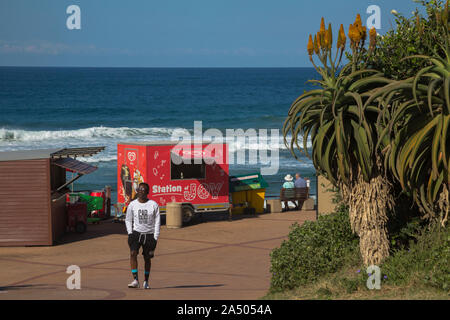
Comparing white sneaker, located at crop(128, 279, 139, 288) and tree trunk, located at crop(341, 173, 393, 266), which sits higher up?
tree trunk, located at crop(341, 173, 393, 266)

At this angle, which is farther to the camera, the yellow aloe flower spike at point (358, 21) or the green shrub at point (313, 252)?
the green shrub at point (313, 252)

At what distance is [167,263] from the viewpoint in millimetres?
15320

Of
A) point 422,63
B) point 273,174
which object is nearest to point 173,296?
point 422,63

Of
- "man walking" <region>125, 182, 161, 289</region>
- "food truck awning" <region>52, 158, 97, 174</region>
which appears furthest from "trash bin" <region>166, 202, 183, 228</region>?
"man walking" <region>125, 182, 161, 289</region>

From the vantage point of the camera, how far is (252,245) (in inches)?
686

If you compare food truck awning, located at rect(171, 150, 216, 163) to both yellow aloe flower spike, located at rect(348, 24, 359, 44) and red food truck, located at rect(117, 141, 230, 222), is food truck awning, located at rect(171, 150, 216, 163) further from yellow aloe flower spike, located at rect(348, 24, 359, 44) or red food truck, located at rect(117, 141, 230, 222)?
yellow aloe flower spike, located at rect(348, 24, 359, 44)

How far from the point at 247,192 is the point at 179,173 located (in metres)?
2.92

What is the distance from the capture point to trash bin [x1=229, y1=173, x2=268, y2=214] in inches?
898

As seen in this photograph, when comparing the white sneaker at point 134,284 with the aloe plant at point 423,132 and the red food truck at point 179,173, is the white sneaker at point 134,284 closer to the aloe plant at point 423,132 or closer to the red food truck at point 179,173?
the aloe plant at point 423,132

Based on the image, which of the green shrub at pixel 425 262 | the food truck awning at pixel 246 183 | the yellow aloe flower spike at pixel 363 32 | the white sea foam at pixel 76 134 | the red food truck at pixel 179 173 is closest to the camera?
the green shrub at pixel 425 262

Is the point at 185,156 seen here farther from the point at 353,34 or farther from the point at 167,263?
the point at 353,34

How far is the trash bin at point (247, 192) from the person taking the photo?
2280 centimetres

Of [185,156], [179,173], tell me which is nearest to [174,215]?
[179,173]

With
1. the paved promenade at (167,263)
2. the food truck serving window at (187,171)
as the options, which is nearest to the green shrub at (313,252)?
the paved promenade at (167,263)
